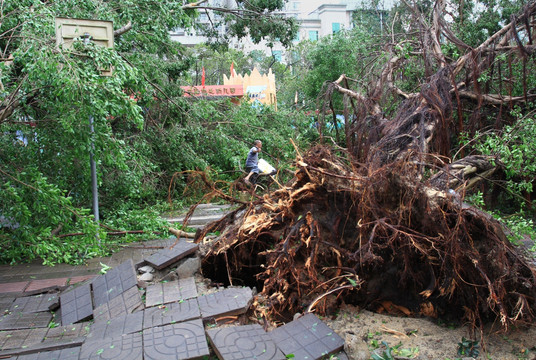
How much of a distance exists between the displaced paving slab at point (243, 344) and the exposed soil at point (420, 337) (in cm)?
66

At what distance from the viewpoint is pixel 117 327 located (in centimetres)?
387

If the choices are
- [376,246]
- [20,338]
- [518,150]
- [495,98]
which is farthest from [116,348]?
[495,98]

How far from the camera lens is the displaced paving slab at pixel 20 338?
382 centimetres

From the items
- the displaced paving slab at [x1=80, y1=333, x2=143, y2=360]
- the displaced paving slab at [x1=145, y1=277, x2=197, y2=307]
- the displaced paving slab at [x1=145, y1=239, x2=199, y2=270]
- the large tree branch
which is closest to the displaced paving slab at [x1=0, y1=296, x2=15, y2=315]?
the displaced paving slab at [x1=145, y1=239, x2=199, y2=270]

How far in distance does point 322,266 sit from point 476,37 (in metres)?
10.00

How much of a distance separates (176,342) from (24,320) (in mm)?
1886

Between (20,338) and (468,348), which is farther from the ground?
(20,338)

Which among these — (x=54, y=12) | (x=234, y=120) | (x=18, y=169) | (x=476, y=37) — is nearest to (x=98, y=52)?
(x=54, y=12)

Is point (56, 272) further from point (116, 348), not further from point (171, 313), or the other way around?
point (116, 348)

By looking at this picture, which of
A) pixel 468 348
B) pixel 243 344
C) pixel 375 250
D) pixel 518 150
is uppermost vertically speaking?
pixel 518 150

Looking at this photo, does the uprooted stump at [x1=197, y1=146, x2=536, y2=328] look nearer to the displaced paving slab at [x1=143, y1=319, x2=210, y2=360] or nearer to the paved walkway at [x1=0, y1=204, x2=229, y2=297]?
the displaced paving slab at [x1=143, y1=319, x2=210, y2=360]

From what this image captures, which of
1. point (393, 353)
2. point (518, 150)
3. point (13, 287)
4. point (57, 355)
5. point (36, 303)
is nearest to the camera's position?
point (57, 355)

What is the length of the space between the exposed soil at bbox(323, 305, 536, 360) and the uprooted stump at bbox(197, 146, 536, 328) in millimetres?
165

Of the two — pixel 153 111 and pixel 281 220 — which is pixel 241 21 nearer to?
pixel 153 111
